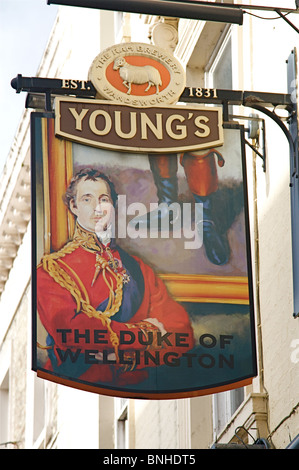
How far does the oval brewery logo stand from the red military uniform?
4.66 feet

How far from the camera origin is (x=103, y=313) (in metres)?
9.16

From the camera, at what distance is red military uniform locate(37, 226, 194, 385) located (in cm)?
895

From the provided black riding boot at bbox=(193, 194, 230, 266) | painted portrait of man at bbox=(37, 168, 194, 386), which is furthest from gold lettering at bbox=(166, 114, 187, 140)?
painted portrait of man at bbox=(37, 168, 194, 386)

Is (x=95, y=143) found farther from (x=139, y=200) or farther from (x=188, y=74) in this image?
(x=188, y=74)

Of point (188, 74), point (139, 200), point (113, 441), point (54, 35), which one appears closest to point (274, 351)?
point (139, 200)

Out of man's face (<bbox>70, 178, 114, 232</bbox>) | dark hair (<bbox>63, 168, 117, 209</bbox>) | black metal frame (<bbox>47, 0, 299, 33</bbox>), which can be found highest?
black metal frame (<bbox>47, 0, 299, 33</bbox>)

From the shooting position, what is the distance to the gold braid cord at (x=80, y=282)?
30.1ft

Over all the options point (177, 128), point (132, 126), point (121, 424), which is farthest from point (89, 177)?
point (121, 424)

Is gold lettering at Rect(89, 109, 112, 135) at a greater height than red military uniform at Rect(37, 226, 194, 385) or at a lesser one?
greater

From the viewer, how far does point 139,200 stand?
32.0 ft

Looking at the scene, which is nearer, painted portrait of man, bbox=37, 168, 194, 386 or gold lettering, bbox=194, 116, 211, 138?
painted portrait of man, bbox=37, 168, 194, 386

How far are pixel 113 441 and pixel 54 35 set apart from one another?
913 cm

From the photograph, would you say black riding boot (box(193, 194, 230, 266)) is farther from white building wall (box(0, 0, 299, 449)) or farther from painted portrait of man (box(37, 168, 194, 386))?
white building wall (box(0, 0, 299, 449))

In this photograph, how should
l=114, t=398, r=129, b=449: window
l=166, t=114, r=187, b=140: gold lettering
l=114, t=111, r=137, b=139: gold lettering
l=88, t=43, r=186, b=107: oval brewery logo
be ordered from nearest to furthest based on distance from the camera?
l=114, t=111, r=137, b=139: gold lettering, l=166, t=114, r=187, b=140: gold lettering, l=88, t=43, r=186, b=107: oval brewery logo, l=114, t=398, r=129, b=449: window
